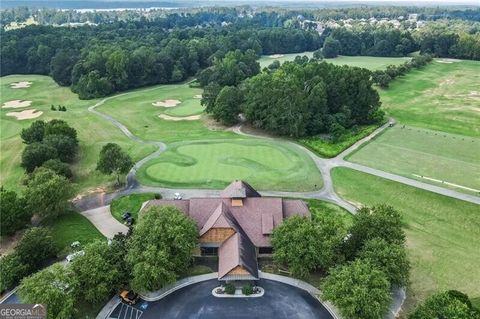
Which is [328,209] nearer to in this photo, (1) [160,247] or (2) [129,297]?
(1) [160,247]

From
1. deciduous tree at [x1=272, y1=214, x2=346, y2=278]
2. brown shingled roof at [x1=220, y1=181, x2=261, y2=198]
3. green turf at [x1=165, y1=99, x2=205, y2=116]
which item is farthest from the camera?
green turf at [x1=165, y1=99, x2=205, y2=116]

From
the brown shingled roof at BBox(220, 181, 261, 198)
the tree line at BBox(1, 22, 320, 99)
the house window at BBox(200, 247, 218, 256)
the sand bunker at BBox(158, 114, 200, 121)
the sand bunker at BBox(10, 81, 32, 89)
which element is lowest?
the house window at BBox(200, 247, 218, 256)

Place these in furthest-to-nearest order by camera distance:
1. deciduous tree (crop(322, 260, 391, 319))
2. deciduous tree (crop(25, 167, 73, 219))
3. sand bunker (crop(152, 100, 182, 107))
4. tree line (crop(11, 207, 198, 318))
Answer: sand bunker (crop(152, 100, 182, 107)) → deciduous tree (crop(25, 167, 73, 219)) → tree line (crop(11, 207, 198, 318)) → deciduous tree (crop(322, 260, 391, 319))

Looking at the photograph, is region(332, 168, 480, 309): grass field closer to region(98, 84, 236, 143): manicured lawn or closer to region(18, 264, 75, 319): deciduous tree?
region(18, 264, 75, 319): deciduous tree

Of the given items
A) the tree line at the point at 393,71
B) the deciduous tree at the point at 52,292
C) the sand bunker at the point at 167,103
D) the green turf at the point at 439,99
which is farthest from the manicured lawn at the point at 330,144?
the deciduous tree at the point at 52,292

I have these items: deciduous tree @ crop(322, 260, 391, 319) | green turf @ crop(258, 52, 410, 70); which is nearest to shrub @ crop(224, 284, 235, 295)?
deciduous tree @ crop(322, 260, 391, 319)

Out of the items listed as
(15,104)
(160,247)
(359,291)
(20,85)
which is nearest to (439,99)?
(359,291)

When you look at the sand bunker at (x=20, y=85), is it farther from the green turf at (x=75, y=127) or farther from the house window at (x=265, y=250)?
the house window at (x=265, y=250)
